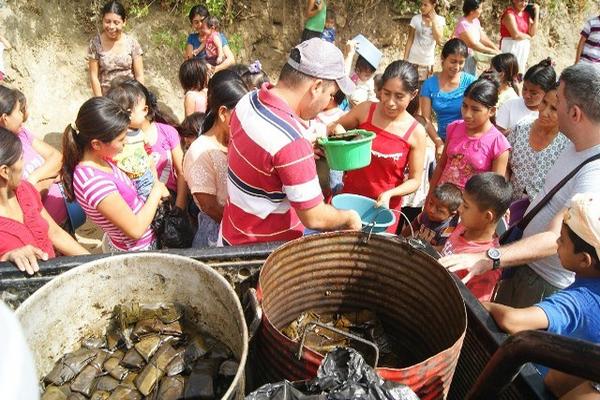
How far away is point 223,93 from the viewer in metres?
3.20

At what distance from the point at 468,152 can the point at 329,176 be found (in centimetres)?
116

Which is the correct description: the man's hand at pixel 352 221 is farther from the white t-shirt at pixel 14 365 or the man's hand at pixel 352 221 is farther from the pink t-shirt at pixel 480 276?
the white t-shirt at pixel 14 365

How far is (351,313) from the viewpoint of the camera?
2.33 metres

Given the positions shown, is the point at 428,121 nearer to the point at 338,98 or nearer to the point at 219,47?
the point at 338,98

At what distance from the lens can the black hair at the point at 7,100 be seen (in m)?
3.49

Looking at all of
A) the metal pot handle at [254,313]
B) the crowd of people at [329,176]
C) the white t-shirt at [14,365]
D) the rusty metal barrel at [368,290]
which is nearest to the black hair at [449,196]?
the crowd of people at [329,176]

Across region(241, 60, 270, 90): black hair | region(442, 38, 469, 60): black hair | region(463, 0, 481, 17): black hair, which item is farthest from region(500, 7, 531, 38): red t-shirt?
region(241, 60, 270, 90): black hair

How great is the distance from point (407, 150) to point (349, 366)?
2.54 m

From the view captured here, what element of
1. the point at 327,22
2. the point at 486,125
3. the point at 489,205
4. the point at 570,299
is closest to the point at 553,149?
the point at 486,125


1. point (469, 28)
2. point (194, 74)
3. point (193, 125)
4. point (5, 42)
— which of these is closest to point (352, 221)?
point (193, 125)

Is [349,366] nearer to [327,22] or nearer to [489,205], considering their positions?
[489,205]

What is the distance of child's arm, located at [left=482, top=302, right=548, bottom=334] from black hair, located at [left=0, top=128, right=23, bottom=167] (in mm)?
2535

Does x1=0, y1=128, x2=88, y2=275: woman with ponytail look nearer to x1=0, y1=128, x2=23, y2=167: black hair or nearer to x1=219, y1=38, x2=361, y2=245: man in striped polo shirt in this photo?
x1=0, y1=128, x2=23, y2=167: black hair

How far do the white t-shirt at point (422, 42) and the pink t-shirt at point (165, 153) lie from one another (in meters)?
4.87
